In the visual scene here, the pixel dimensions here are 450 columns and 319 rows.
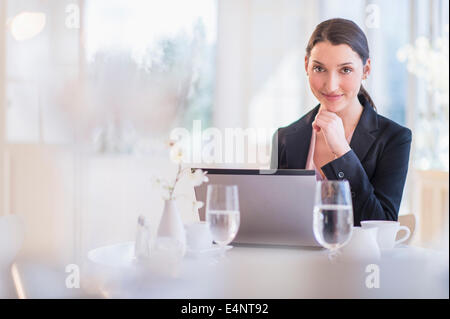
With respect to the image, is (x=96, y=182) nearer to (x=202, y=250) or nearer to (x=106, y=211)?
(x=106, y=211)

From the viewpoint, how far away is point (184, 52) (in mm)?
3561

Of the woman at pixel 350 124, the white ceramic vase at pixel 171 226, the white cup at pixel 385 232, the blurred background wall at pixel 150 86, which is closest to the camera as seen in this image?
the white ceramic vase at pixel 171 226

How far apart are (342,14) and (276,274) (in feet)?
9.25

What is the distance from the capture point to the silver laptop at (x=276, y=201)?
1.17 meters

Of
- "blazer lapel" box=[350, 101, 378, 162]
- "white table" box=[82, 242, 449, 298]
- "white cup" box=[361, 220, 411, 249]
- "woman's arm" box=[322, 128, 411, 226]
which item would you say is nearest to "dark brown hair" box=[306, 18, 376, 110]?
"blazer lapel" box=[350, 101, 378, 162]

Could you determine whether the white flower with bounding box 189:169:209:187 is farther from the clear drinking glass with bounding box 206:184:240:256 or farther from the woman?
the woman

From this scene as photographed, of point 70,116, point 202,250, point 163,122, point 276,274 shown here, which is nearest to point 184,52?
point 163,122

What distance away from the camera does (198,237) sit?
4.08ft

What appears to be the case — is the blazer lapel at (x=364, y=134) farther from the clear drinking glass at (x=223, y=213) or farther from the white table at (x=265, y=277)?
the clear drinking glass at (x=223, y=213)

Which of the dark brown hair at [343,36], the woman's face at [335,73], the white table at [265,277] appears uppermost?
the dark brown hair at [343,36]

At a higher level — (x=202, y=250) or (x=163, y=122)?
(x=163, y=122)

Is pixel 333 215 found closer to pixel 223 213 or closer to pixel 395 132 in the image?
pixel 223 213

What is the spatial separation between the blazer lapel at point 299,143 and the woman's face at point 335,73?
11 cm

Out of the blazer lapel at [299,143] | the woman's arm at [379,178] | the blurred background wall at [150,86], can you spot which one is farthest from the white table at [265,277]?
the blurred background wall at [150,86]
